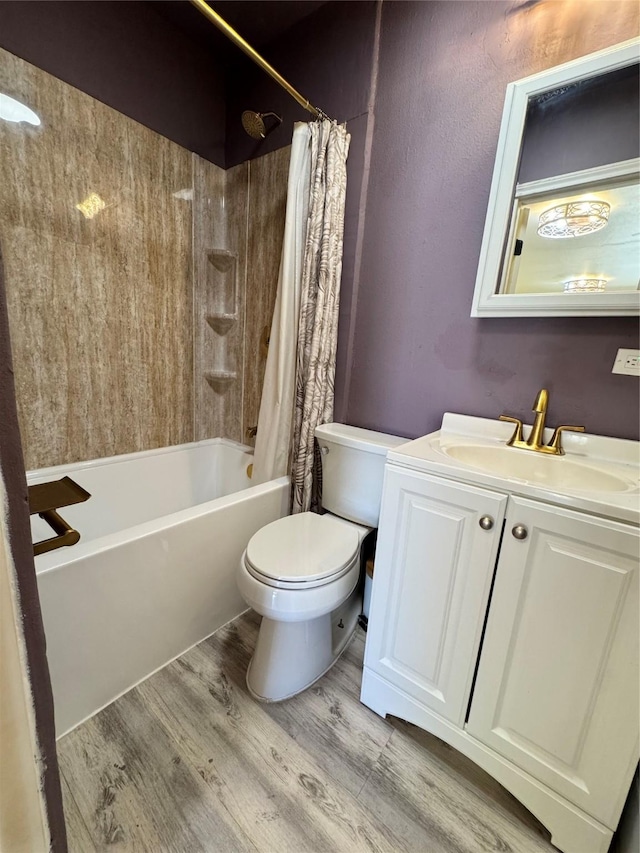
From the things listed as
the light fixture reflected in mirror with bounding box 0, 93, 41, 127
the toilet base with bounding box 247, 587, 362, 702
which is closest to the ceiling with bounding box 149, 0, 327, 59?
the light fixture reflected in mirror with bounding box 0, 93, 41, 127

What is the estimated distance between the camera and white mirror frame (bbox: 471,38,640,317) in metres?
0.96

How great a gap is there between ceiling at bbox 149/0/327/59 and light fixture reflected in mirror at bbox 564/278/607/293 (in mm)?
1589

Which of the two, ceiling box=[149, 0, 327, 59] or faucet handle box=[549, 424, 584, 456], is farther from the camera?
ceiling box=[149, 0, 327, 59]

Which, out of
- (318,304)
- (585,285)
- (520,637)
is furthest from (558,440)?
(318,304)

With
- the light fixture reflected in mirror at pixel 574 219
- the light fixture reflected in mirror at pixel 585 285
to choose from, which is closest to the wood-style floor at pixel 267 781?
the light fixture reflected in mirror at pixel 585 285

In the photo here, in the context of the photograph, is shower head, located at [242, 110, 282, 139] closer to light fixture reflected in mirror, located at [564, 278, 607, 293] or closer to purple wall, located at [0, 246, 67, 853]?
light fixture reflected in mirror, located at [564, 278, 607, 293]

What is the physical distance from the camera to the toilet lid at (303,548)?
105 cm

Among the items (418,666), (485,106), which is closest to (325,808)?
(418,666)

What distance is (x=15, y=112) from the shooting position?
1.31 m

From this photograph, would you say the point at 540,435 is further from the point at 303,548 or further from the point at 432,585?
the point at 303,548

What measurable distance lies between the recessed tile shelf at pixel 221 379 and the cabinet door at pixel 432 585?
4.68ft

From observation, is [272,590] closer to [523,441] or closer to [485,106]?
[523,441]

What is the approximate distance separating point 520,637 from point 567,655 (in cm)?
9

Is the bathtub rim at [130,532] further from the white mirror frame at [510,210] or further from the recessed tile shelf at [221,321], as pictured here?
the white mirror frame at [510,210]
